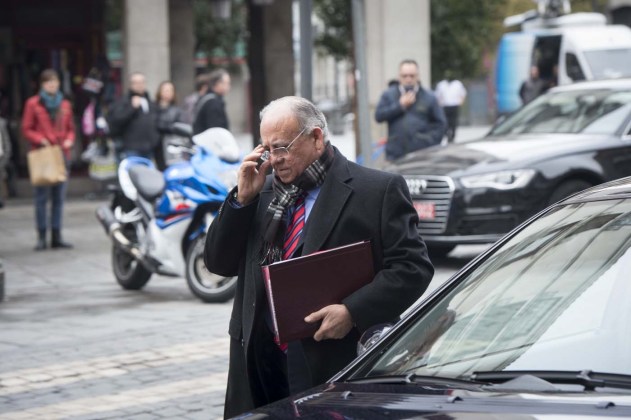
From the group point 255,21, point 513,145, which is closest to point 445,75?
point 255,21

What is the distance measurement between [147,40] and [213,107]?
214 inches

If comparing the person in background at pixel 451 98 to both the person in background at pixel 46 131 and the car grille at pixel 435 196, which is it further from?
the car grille at pixel 435 196

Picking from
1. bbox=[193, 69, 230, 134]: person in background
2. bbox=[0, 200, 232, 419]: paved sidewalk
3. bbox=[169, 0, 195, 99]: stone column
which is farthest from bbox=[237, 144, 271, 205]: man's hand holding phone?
bbox=[169, 0, 195, 99]: stone column

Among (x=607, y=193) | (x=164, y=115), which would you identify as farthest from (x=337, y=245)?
(x=164, y=115)

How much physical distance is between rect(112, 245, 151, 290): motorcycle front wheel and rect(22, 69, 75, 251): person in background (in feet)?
9.82

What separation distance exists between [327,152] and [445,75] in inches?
1430

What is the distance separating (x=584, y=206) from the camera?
3.98 meters

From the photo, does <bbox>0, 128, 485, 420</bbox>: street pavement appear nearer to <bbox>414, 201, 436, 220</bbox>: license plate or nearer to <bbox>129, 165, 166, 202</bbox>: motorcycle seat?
<bbox>414, 201, 436, 220</bbox>: license plate

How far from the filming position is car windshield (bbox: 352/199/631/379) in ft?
11.5

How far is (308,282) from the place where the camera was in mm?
4398

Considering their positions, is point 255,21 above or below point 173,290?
above

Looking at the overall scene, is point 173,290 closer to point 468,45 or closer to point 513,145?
point 513,145

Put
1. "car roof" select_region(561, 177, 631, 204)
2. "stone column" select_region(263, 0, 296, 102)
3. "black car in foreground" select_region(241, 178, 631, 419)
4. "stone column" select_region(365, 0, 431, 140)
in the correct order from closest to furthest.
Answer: "black car in foreground" select_region(241, 178, 631, 419)
"car roof" select_region(561, 177, 631, 204)
"stone column" select_region(365, 0, 431, 140)
"stone column" select_region(263, 0, 296, 102)

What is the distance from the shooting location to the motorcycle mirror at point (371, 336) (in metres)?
4.01
